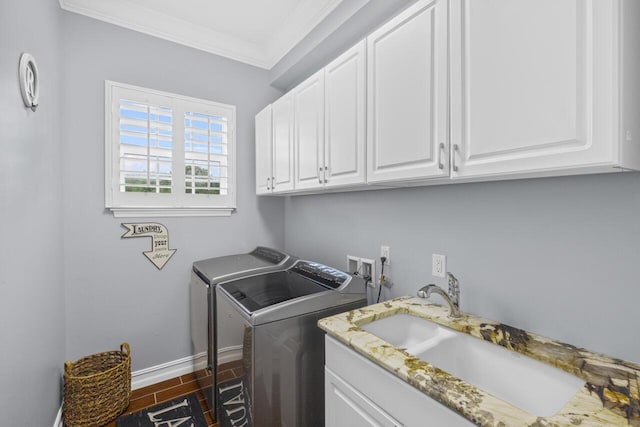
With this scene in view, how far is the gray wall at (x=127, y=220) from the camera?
201cm

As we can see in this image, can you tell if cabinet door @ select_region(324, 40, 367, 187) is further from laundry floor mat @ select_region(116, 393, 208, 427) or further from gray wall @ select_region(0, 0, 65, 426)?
laundry floor mat @ select_region(116, 393, 208, 427)

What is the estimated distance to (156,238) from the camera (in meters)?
2.29

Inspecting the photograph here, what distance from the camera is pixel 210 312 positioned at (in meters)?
1.88

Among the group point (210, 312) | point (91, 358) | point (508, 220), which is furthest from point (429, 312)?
point (91, 358)

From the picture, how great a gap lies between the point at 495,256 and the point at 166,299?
2297 mm

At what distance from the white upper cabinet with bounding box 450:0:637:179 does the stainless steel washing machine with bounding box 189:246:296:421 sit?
146 centimetres

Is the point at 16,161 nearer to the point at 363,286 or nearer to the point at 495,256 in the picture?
the point at 363,286

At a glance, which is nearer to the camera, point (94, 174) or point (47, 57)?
point (47, 57)

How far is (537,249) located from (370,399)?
85 cm

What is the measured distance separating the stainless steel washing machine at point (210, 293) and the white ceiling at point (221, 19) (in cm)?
170


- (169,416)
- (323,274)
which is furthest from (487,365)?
(169,416)

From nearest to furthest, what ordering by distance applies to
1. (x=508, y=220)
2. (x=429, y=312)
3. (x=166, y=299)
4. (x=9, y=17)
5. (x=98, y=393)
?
(x=9, y=17) < (x=508, y=220) < (x=429, y=312) < (x=98, y=393) < (x=166, y=299)

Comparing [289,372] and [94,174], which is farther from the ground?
[94,174]

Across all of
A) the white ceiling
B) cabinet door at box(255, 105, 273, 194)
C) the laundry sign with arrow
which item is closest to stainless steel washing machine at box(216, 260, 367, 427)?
the laundry sign with arrow
